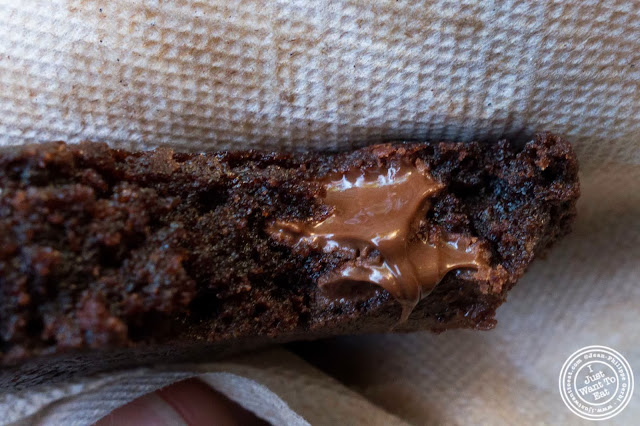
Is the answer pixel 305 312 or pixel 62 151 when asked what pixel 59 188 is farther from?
pixel 305 312

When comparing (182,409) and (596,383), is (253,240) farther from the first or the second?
(596,383)

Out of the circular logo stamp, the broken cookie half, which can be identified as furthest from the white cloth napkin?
the circular logo stamp

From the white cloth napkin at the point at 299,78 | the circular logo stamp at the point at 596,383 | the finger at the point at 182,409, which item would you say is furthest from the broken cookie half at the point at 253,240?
Result: the circular logo stamp at the point at 596,383

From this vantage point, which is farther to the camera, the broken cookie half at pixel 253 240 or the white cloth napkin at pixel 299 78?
the white cloth napkin at pixel 299 78

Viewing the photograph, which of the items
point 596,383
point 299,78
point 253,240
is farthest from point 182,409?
point 596,383

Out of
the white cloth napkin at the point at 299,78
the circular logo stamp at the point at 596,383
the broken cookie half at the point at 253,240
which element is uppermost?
the white cloth napkin at the point at 299,78

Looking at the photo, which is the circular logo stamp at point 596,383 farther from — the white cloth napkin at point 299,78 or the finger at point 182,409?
the finger at point 182,409

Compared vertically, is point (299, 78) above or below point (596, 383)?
above

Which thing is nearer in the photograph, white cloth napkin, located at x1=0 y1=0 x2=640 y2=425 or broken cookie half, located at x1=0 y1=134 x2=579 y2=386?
broken cookie half, located at x1=0 y1=134 x2=579 y2=386

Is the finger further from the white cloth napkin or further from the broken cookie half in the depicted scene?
the broken cookie half
